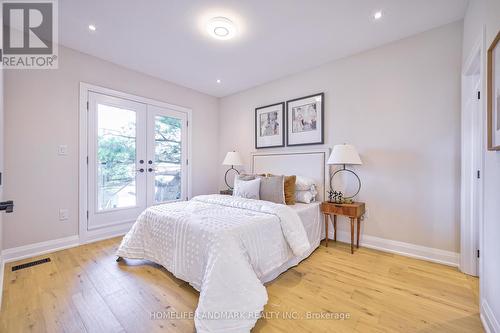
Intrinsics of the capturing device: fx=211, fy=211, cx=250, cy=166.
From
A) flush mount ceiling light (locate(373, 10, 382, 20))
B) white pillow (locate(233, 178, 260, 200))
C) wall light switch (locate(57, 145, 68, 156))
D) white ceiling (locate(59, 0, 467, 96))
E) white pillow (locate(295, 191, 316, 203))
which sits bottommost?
white pillow (locate(295, 191, 316, 203))

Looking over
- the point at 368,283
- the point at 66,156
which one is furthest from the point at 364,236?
the point at 66,156

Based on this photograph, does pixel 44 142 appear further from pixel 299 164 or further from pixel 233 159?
pixel 299 164

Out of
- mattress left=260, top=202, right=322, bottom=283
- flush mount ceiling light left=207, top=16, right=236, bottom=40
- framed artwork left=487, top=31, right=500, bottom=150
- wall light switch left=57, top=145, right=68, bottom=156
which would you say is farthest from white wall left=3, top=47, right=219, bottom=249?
framed artwork left=487, top=31, right=500, bottom=150

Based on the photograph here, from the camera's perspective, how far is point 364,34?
2426 mm

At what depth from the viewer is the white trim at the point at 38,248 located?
2.30 metres

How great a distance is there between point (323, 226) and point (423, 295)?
1.30 meters

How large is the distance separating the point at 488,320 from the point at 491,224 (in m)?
0.61

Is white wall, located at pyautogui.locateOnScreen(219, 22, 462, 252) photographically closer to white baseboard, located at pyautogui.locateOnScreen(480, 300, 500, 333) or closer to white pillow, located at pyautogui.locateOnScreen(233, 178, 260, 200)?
white baseboard, located at pyautogui.locateOnScreen(480, 300, 500, 333)

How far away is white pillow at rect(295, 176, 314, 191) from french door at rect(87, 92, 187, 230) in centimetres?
219

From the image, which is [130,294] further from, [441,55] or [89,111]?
[441,55]

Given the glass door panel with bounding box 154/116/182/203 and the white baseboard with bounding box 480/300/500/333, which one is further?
the glass door panel with bounding box 154/116/182/203

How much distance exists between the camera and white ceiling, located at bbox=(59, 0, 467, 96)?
201cm

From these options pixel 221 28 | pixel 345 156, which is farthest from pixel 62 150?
pixel 345 156

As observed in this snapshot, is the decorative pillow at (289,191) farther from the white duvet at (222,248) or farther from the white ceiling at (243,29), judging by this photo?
the white ceiling at (243,29)
